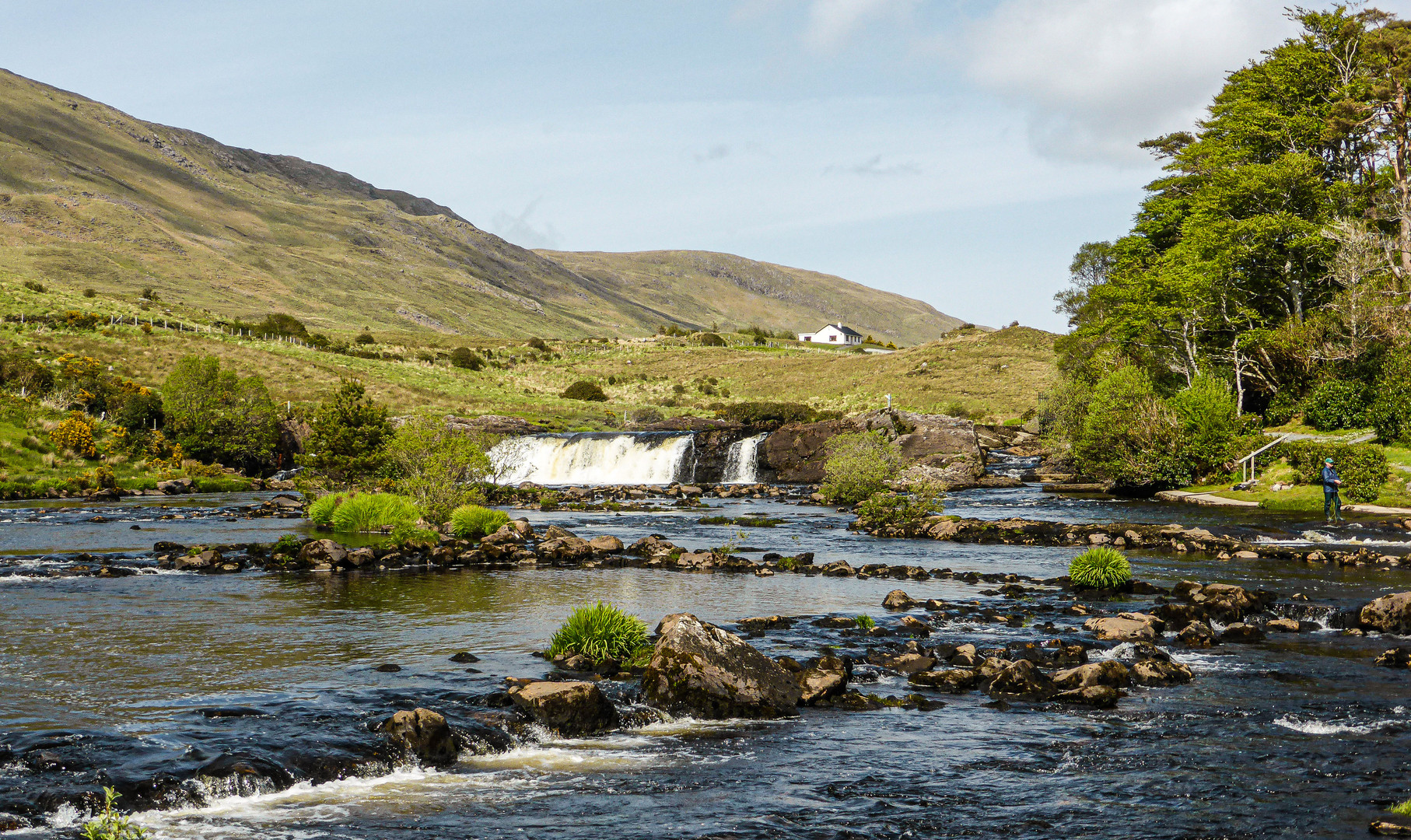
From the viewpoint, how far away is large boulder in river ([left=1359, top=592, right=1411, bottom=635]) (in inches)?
802

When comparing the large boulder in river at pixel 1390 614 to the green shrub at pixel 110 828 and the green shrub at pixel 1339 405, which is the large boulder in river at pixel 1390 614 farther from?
the green shrub at pixel 1339 405

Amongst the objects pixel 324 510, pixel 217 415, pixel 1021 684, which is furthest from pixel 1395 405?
pixel 217 415

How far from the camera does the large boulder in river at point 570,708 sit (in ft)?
47.6

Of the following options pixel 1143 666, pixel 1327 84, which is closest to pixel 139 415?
pixel 1143 666

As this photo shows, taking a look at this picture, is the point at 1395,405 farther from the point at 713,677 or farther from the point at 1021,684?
the point at 713,677

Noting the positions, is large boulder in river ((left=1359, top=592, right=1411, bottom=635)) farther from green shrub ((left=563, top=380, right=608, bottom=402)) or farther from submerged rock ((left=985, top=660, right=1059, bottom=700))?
green shrub ((left=563, top=380, right=608, bottom=402))

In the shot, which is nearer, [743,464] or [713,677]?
[713,677]

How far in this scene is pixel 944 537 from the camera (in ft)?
127

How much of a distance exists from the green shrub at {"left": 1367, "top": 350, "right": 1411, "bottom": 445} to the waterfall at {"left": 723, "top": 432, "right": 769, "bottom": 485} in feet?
127

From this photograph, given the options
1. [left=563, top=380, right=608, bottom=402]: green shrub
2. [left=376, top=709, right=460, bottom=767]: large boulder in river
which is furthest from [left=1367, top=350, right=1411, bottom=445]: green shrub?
[left=563, top=380, right=608, bottom=402]: green shrub

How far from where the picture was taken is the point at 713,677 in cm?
1576

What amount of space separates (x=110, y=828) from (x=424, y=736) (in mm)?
4888

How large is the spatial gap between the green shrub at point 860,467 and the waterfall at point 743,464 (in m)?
20.4

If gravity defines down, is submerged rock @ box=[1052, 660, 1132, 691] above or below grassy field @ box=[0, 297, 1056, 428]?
below
